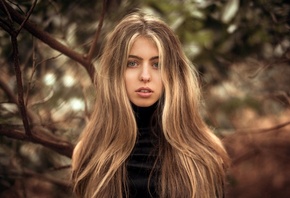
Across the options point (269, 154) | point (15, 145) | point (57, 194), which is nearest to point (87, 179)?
point (15, 145)

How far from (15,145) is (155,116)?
108 centimetres

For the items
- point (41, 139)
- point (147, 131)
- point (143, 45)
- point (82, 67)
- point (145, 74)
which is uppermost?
point (143, 45)

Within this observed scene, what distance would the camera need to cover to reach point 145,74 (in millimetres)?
1842

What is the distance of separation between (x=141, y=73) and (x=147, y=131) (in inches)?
10.8

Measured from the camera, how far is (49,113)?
2553mm

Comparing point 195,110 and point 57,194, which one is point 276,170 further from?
point 195,110

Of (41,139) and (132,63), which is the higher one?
(132,63)

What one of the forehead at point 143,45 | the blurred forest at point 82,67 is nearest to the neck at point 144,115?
the forehead at point 143,45

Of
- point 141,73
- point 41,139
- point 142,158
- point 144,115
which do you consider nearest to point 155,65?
point 141,73

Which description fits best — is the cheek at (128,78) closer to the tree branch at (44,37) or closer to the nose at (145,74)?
the nose at (145,74)

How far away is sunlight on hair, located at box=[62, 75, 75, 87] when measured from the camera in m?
2.82

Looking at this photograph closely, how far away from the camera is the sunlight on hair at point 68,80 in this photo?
2822mm

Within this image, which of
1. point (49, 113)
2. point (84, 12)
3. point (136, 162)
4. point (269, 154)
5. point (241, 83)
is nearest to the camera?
point (136, 162)

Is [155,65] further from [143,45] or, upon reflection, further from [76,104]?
[76,104]
